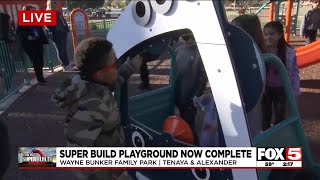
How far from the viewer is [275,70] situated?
137 inches

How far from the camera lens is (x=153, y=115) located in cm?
321

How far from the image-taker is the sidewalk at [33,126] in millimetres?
3555

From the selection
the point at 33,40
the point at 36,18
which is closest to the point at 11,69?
the point at 33,40

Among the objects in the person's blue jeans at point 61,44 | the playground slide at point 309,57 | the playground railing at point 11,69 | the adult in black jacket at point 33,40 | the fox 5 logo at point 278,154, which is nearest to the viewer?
the fox 5 logo at point 278,154

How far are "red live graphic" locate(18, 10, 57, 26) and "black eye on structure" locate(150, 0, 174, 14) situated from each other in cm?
495

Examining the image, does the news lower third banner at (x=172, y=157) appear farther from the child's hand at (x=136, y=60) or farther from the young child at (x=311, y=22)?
the young child at (x=311, y=22)

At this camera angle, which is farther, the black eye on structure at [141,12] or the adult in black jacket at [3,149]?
the black eye on structure at [141,12]

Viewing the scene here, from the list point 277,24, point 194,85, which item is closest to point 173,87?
point 194,85

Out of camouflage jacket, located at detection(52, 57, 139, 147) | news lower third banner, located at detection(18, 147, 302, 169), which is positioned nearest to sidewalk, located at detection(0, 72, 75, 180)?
news lower third banner, located at detection(18, 147, 302, 169)

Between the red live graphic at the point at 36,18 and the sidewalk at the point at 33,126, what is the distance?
1.22 meters

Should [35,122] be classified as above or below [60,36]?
below

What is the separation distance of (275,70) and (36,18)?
5.42 meters

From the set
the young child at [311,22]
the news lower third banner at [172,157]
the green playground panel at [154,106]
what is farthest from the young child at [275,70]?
the young child at [311,22]

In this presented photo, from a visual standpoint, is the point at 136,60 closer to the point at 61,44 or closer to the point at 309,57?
the point at 309,57
